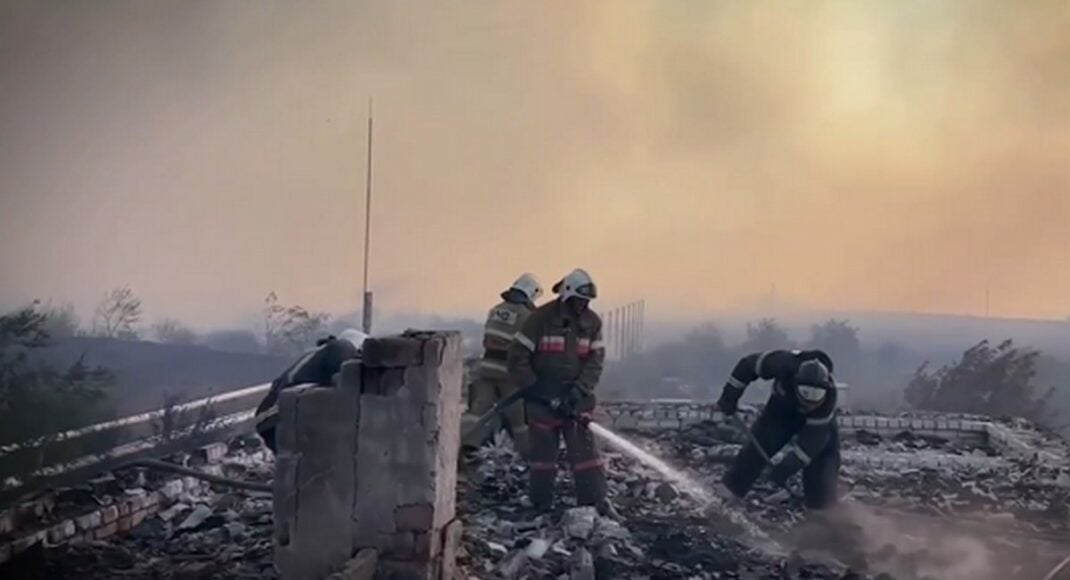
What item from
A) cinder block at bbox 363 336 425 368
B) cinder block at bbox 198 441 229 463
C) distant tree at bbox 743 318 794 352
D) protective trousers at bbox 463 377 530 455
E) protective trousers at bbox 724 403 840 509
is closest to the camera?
cinder block at bbox 363 336 425 368

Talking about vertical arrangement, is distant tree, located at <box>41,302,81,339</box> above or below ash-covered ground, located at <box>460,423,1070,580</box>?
above

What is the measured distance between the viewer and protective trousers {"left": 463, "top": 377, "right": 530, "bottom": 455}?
25.1 ft

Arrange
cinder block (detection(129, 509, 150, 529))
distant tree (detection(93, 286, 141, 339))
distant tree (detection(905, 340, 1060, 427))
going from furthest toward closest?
1. distant tree (detection(905, 340, 1060, 427))
2. distant tree (detection(93, 286, 141, 339))
3. cinder block (detection(129, 509, 150, 529))

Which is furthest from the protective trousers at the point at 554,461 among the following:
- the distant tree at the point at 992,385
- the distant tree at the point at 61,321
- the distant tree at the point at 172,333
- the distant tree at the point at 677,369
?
the distant tree at the point at 992,385

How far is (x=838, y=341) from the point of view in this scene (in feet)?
40.0

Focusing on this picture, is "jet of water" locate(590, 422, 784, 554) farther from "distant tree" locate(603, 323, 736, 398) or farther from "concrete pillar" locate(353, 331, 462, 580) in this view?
"distant tree" locate(603, 323, 736, 398)

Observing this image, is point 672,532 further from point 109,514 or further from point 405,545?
point 109,514

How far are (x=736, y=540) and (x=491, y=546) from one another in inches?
62.6

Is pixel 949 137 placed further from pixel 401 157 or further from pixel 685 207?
pixel 401 157

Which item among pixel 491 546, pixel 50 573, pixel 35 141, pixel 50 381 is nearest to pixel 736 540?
pixel 491 546

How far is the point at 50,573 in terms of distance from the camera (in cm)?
516

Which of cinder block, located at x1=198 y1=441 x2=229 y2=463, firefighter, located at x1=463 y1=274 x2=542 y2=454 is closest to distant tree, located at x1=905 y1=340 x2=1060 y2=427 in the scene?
firefighter, located at x1=463 y1=274 x2=542 y2=454

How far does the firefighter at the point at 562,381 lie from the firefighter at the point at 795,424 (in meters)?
1.18

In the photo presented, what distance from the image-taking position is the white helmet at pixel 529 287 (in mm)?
7723
